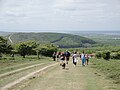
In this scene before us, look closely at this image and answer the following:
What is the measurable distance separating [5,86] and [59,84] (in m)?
3.54

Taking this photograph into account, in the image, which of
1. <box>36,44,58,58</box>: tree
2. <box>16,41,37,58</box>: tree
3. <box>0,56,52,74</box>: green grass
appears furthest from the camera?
<box>36,44,58,58</box>: tree

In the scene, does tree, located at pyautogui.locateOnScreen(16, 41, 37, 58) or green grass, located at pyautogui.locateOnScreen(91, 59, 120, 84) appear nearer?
green grass, located at pyautogui.locateOnScreen(91, 59, 120, 84)

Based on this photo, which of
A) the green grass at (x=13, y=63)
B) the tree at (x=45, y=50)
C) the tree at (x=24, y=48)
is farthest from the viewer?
the tree at (x=45, y=50)

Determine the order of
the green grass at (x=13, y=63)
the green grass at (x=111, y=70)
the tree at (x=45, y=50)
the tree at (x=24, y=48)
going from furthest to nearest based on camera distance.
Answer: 1. the tree at (x=45, y=50)
2. the tree at (x=24, y=48)
3. the green grass at (x=13, y=63)
4. the green grass at (x=111, y=70)

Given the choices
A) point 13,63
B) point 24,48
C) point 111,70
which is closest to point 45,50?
point 24,48

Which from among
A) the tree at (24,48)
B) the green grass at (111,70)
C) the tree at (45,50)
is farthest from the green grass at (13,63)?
the tree at (45,50)

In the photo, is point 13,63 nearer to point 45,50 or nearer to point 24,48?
point 24,48

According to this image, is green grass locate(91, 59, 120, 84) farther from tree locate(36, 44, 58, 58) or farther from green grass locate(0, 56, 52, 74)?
tree locate(36, 44, 58, 58)

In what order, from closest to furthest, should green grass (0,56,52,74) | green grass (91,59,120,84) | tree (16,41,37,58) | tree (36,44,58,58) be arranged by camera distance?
1. green grass (91,59,120,84)
2. green grass (0,56,52,74)
3. tree (16,41,37,58)
4. tree (36,44,58,58)

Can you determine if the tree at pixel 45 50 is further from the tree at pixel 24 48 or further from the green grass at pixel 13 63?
the green grass at pixel 13 63

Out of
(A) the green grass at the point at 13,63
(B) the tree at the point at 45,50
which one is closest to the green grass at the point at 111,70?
(A) the green grass at the point at 13,63

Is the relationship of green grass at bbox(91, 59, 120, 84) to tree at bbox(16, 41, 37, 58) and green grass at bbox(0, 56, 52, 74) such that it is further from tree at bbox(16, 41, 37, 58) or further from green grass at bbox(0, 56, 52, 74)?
tree at bbox(16, 41, 37, 58)

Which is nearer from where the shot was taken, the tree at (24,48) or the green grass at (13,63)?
the green grass at (13,63)

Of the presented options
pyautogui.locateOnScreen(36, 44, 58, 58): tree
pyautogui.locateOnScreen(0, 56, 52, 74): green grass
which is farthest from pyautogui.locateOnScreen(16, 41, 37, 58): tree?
pyautogui.locateOnScreen(0, 56, 52, 74): green grass
